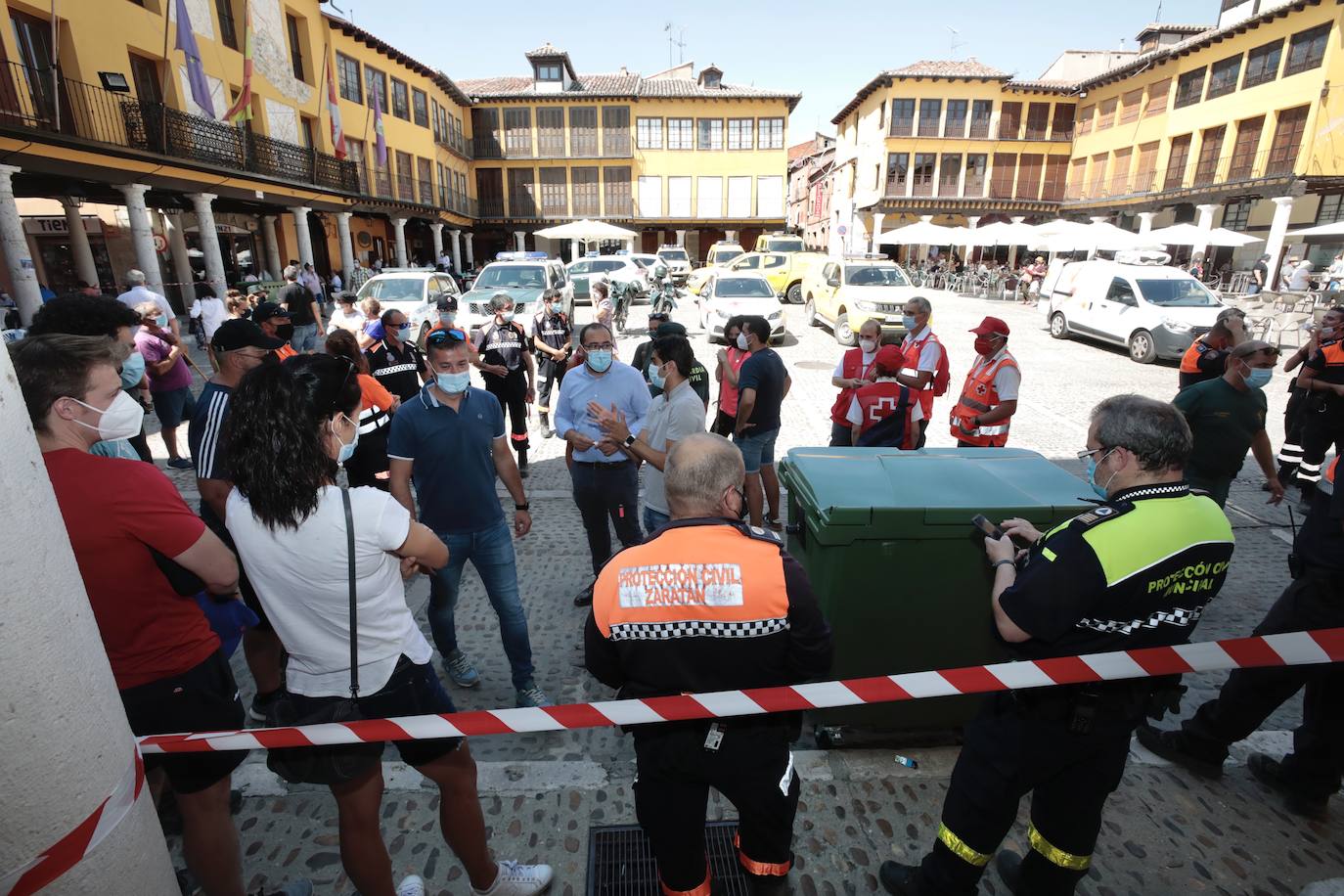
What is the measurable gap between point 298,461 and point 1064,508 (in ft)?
9.40

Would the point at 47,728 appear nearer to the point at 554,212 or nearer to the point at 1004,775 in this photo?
the point at 1004,775

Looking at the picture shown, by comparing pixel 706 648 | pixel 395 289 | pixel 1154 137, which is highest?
pixel 1154 137

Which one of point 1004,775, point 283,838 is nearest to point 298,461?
point 283,838

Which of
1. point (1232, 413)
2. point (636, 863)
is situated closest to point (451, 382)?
point (636, 863)

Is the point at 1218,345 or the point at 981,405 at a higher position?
the point at 1218,345

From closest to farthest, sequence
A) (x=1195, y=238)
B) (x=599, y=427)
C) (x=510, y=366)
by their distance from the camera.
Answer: (x=599, y=427) → (x=510, y=366) → (x=1195, y=238)

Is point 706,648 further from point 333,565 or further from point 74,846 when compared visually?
point 74,846

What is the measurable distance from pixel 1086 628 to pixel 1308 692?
184cm

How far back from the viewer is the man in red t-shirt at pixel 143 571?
1881 mm

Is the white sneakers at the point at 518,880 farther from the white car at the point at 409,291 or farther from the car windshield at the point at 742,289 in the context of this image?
the car windshield at the point at 742,289

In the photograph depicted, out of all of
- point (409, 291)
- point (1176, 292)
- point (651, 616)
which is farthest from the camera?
point (409, 291)

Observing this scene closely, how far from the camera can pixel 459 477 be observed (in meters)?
3.23

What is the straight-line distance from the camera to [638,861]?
8.48 ft

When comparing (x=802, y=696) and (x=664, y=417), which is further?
(x=664, y=417)
